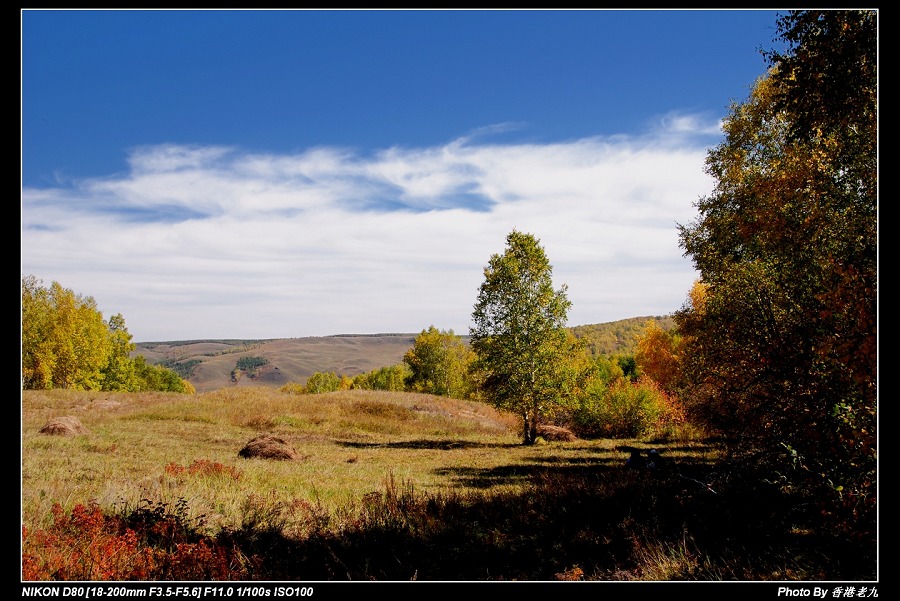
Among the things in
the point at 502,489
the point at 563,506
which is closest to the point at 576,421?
the point at 502,489

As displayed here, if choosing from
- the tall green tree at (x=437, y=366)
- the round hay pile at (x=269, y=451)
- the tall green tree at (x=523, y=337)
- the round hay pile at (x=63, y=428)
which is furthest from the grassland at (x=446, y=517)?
the tall green tree at (x=437, y=366)

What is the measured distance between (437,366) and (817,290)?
232 ft

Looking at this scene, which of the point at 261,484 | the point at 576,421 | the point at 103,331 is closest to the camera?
the point at 261,484

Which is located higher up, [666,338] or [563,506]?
[666,338]

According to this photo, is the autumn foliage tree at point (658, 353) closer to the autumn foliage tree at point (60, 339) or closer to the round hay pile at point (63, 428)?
the round hay pile at point (63, 428)

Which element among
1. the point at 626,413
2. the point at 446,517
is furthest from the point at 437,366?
the point at 446,517

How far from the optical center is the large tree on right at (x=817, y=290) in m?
6.05

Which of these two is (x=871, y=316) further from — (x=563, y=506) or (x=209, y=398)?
(x=209, y=398)

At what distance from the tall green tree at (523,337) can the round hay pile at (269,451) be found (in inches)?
474

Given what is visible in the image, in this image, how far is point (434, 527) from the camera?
860cm

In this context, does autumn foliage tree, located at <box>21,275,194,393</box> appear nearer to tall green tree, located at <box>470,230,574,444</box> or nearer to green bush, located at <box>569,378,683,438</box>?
tall green tree, located at <box>470,230,574,444</box>

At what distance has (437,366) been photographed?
77250 millimetres

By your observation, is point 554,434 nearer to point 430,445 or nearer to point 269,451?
point 430,445
